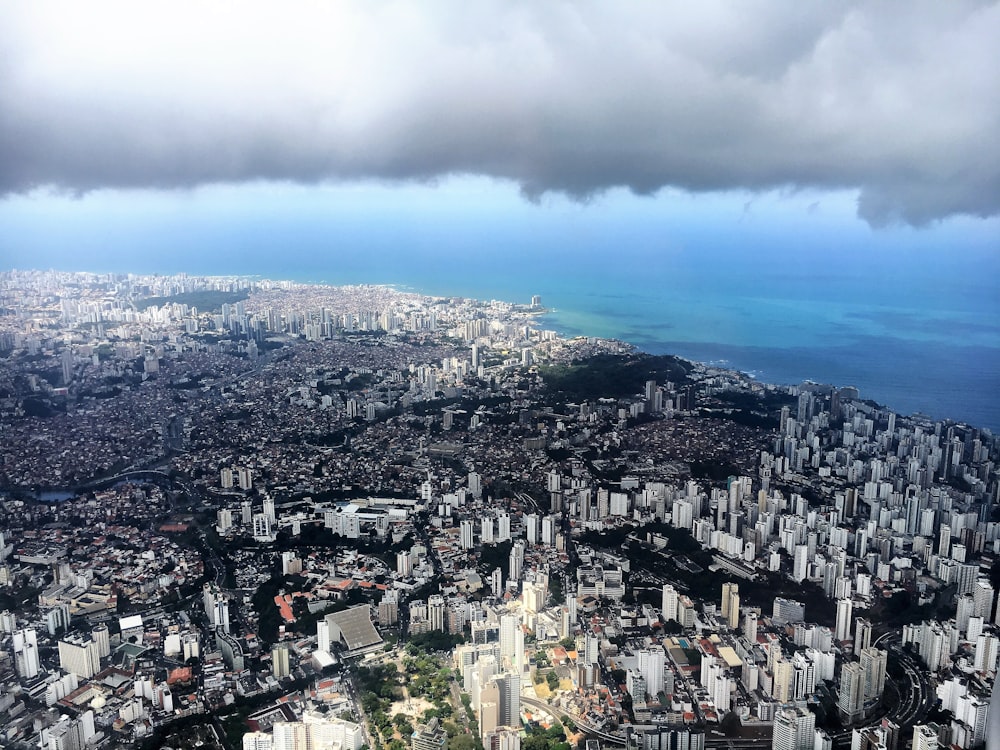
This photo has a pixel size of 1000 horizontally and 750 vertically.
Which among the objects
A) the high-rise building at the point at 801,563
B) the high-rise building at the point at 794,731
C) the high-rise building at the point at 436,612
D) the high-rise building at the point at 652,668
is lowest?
the high-rise building at the point at 794,731

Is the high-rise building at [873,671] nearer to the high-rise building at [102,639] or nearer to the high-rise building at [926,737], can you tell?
the high-rise building at [926,737]

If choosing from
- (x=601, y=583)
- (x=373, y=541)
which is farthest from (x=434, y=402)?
(x=601, y=583)

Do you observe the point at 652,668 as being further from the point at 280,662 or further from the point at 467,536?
the point at 280,662

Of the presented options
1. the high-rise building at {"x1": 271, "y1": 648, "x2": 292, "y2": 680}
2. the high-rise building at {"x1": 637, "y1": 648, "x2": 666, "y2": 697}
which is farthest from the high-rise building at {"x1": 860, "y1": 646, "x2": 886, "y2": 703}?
the high-rise building at {"x1": 271, "y1": 648, "x2": 292, "y2": 680}

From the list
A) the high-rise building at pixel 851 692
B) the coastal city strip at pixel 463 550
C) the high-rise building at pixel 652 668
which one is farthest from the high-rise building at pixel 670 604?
the high-rise building at pixel 851 692

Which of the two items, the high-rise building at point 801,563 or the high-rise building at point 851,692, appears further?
the high-rise building at point 801,563

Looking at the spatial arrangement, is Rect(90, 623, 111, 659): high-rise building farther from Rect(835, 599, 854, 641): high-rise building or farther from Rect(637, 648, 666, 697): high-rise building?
Rect(835, 599, 854, 641): high-rise building

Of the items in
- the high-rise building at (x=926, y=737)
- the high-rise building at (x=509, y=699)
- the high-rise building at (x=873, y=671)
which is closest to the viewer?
the high-rise building at (x=926, y=737)

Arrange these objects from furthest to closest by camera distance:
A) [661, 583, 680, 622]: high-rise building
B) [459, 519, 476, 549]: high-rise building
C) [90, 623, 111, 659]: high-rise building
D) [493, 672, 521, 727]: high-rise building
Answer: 1. [459, 519, 476, 549]: high-rise building
2. [661, 583, 680, 622]: high-rise building
3. [90, 623, 111, 659]: high-rise building
4. [493, 672, 521, 727]: high-rise building

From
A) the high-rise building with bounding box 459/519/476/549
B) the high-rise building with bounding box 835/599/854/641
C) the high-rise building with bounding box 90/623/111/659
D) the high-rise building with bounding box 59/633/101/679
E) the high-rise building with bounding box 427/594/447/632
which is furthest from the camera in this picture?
the high-rise building with bounding box 459/519/476/549

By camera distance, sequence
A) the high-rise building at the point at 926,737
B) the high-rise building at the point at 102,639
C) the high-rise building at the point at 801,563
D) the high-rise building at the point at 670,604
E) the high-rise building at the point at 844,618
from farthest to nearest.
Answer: the high-rise building at the point at 801,563 < the high-rise building at the point at 670,604 < the high-rise building at the point at 844,618 < the high-rise building at the point at 102,639 < the high-rise building at the point at 926,737
